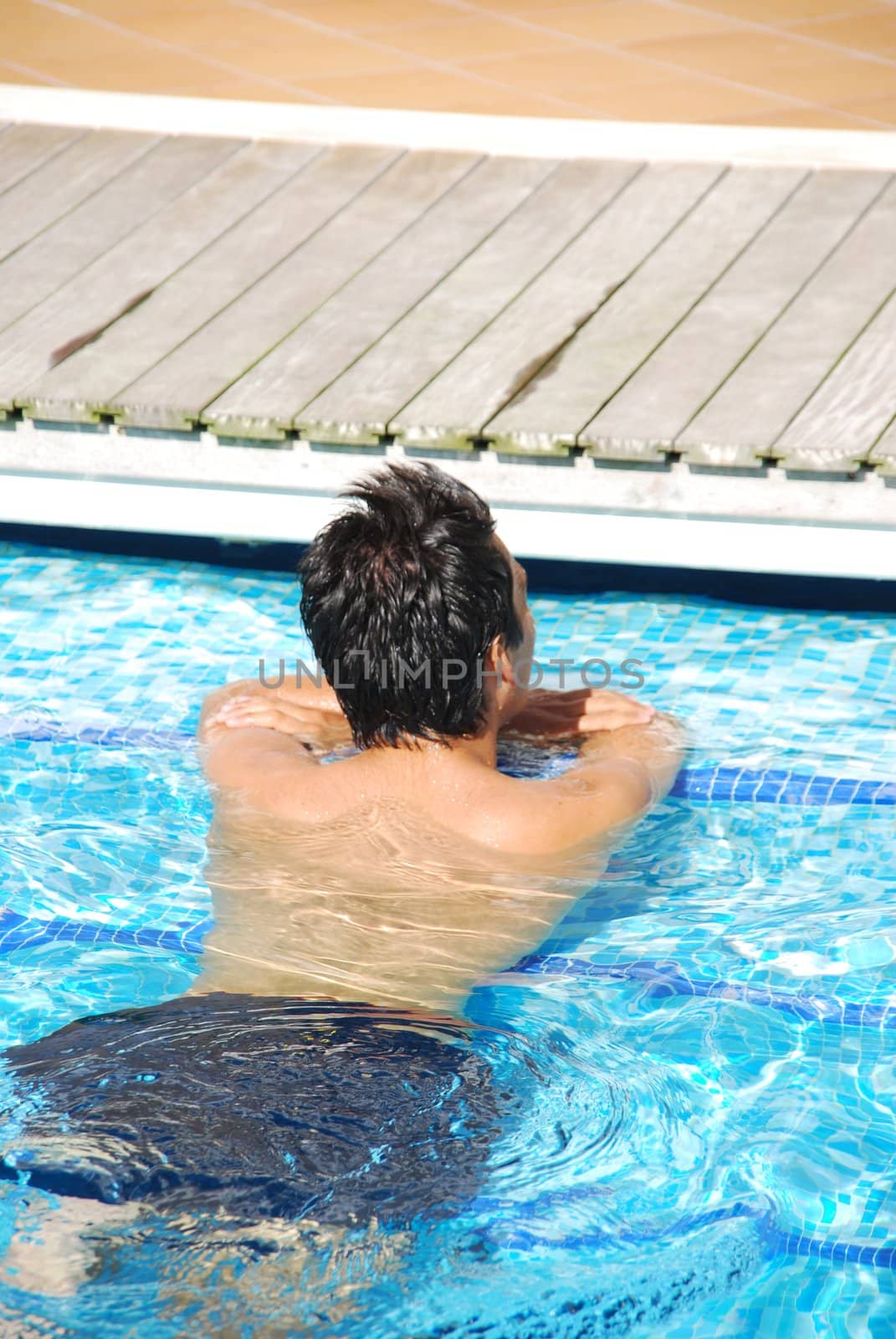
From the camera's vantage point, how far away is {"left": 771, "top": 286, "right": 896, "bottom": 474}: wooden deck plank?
4117mm

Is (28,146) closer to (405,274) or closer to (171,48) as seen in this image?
(171,48)

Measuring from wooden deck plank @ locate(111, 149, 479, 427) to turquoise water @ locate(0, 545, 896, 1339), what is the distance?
70 centimetres

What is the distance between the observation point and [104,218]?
224 inches

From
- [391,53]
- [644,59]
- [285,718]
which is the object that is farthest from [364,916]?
[391,53]

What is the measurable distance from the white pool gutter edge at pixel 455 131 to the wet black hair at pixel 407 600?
348 cm

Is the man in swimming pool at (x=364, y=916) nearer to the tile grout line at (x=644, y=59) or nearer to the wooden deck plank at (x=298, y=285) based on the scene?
the wooden deck plank at (x=298, y=285)

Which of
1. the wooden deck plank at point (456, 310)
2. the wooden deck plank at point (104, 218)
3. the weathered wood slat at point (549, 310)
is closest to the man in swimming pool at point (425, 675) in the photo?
the weathered wood slat at point (549, 310)

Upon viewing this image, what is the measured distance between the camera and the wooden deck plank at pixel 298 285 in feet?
15.1

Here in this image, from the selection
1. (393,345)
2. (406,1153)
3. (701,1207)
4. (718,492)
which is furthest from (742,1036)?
(393,345)

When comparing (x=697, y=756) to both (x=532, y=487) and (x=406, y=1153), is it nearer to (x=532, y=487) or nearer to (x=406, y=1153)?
(x=532, y=487)

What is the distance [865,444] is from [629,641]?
3.06 feet

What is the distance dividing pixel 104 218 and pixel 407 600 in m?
3.48

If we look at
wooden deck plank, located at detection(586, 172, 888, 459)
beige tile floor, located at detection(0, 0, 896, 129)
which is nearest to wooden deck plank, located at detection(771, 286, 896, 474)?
wooden deck plank, located at detection(586, 172, 888, 459)

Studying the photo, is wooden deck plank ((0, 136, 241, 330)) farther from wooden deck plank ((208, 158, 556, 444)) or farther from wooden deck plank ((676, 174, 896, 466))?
wooden deck plank ((676, 174, 896, 466))
